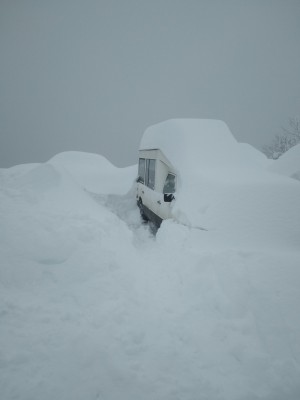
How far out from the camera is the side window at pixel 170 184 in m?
5.08

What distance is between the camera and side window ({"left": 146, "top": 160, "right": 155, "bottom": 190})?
244 inches

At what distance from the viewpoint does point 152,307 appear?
9.46 feet

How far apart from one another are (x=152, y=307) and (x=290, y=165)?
18.6 feet

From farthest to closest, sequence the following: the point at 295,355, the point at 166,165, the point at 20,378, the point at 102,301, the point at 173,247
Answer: the point at 166,165
the point at 173,247
the point at 102,301
the point at 295,355
the point at 20,378

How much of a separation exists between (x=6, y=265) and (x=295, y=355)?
10.6 ft

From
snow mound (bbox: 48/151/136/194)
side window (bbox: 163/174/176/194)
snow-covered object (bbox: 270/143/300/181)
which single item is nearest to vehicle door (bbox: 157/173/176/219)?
side window (bbox: 163/174/176/194)

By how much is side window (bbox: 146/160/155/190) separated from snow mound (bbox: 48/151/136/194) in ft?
10.4

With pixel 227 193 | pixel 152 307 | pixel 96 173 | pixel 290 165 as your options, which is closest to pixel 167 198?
pixel 227 193

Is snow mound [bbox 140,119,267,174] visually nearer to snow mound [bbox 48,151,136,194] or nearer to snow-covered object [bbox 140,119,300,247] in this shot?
snow-covered object [bbox 140,119,300,247]

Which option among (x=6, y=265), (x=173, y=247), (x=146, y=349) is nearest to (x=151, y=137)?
(x=173, y=247)

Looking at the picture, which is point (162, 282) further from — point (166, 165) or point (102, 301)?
point (166, 165)

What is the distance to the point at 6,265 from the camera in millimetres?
2914

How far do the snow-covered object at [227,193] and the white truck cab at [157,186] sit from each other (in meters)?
0.20

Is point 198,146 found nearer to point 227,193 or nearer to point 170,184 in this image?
point 170,184
